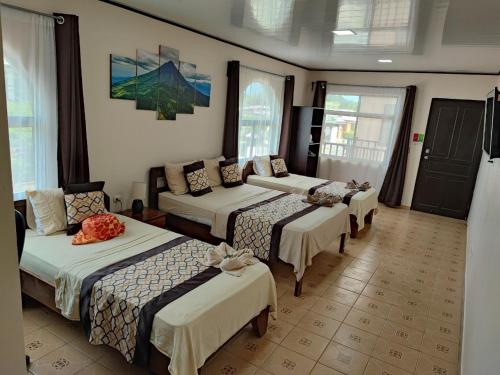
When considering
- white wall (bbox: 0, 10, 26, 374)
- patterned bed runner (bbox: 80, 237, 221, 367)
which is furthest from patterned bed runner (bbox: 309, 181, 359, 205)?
white wall (bbox: 0, 10, 26, 374)

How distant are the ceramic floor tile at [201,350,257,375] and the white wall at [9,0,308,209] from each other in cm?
217

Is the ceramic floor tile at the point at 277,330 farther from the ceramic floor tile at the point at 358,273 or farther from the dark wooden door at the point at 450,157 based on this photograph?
the dark wooden door at the point at 450,157

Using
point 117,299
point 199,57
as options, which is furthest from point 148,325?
point 199,57

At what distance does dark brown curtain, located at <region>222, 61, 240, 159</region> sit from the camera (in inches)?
192

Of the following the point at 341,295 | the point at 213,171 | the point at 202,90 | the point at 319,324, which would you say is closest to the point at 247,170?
the point at 213,171

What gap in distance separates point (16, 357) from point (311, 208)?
3.22m

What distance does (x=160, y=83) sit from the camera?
3.98m

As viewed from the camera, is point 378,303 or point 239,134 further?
point 239,134

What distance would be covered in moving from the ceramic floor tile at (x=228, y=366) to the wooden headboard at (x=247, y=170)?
3446mm

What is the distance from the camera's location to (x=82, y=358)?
2223 mm

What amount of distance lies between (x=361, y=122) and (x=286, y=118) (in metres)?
1.56

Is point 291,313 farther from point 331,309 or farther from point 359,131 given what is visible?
point 359,131

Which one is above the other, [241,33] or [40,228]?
[241,33]

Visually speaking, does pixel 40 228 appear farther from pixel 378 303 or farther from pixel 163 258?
pixel 378 303
